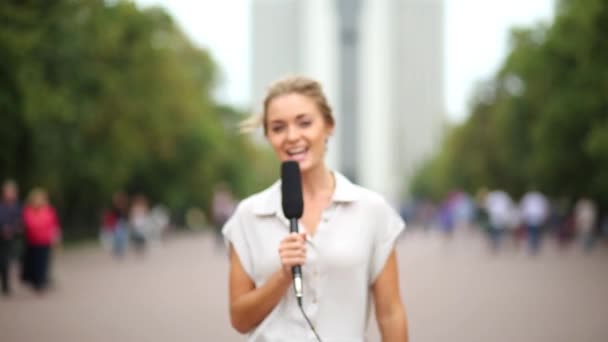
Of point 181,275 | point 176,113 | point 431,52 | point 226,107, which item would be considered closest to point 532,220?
point 181,275

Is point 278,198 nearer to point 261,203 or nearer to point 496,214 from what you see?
point 261,203

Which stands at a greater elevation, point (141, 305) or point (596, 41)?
point (596, 41)

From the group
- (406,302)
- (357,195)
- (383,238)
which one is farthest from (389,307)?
(406,302)

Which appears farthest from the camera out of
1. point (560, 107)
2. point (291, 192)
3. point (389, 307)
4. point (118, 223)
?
point (560, 107)

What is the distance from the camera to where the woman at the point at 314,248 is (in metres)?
3.49

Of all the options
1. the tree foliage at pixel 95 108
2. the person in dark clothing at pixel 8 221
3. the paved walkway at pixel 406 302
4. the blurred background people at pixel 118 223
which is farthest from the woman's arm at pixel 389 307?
the blurred background people at pixel 118 223

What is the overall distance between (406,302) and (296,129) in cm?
1130

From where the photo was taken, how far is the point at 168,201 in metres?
51.7

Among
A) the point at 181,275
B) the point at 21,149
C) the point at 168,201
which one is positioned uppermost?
the point at 21,149

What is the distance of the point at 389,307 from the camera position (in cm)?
352

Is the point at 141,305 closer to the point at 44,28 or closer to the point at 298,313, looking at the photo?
the point at 298,313

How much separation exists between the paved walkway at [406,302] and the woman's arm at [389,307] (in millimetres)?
6650

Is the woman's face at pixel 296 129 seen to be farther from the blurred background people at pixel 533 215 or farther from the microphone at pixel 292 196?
the blurred background people at pixel 533 215

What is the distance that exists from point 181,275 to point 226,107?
4652 centimetres
